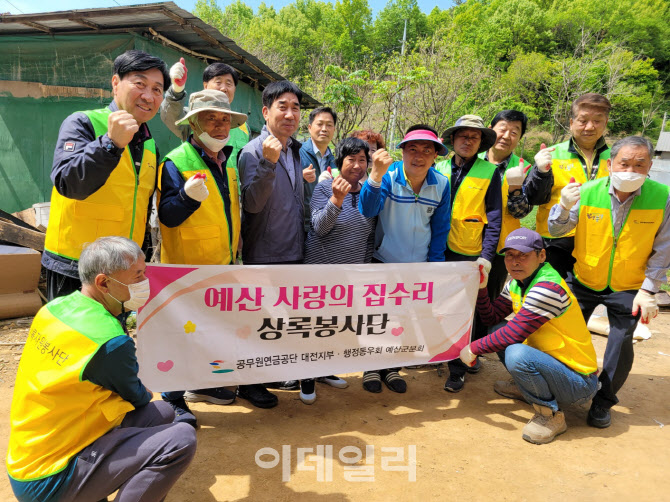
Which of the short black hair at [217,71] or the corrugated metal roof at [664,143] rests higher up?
the corrugated metal roof at [664,143]

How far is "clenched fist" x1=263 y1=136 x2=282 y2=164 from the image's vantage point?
281 centimetres

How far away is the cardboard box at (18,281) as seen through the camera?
490 cm

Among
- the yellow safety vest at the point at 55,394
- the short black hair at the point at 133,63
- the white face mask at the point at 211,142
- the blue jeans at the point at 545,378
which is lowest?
the blue jeans at the point at 545,378

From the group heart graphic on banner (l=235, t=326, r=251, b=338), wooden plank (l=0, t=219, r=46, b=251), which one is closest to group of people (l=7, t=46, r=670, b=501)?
heart graphic on banner (l=235, t=326, r=251, b=338)

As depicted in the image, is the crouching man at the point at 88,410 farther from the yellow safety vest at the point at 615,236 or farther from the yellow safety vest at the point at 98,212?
the yellow safety vest at the point at 615,236

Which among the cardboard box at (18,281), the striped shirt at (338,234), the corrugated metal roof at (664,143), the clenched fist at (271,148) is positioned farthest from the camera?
the corrugated metal roof at (664,143)

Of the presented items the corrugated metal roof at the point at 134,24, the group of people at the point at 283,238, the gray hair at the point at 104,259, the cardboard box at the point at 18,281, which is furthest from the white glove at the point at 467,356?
the corrugated metal roof at the point at 134,24

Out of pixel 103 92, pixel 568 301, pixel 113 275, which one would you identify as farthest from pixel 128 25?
pixel 568 301

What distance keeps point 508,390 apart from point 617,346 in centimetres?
93

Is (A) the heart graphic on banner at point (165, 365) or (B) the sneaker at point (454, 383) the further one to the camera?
(B) the sneaker at point (454, 383)

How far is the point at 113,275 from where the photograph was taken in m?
2.01

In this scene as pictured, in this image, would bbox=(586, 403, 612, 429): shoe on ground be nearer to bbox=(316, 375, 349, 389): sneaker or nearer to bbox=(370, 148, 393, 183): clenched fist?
bbox=(316, 375, 349, 389): sneaker

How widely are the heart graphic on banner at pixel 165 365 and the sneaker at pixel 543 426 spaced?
2.56 metres

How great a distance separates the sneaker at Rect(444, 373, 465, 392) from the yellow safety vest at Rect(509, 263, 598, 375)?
88 centimetres
